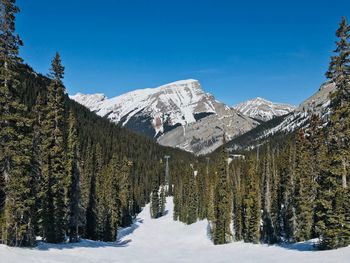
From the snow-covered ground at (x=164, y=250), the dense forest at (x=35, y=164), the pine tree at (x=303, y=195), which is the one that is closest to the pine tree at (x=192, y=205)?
the snow-covered ground at (x=164, y=250)

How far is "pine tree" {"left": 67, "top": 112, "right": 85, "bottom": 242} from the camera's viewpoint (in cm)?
4506

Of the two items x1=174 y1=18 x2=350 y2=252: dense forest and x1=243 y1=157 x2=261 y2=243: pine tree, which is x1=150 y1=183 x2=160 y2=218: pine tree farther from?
x1=243 y1=157 x2=261 y2=243: pine tree

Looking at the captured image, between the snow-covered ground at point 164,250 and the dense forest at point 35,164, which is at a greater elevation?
the dense forest at point 35,164

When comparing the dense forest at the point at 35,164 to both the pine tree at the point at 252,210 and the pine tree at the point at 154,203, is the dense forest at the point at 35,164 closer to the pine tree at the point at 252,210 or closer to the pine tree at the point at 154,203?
the pine tree at the point at 252,210

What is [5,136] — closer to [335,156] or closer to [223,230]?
[335,156]

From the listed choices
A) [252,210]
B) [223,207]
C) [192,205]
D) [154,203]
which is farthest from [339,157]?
[154,203]

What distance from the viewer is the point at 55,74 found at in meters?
42.5

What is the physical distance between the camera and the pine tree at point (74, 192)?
1774 inches

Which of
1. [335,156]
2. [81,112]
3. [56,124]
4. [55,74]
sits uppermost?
[81,112]

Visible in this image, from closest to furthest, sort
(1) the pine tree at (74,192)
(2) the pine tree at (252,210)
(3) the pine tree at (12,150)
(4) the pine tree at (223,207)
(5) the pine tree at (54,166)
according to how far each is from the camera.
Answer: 1. (3) the pine tree at (12,150)
2. (5) the pine tree at (54,166)
3. (1) the pine tree at (74,192)
4. (2) the pine tree at (252,210)
5. (4) the pine tree at (223,207)

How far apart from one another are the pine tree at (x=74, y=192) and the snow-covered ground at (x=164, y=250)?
2391mm

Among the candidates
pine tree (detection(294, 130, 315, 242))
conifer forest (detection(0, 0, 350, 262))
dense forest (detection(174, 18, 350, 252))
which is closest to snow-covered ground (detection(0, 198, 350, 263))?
conifer forest (detection(0, 0, 350, 262))

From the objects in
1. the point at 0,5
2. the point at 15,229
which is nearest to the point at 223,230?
the point at 15,229

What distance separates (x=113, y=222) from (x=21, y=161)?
4223 centimetres
